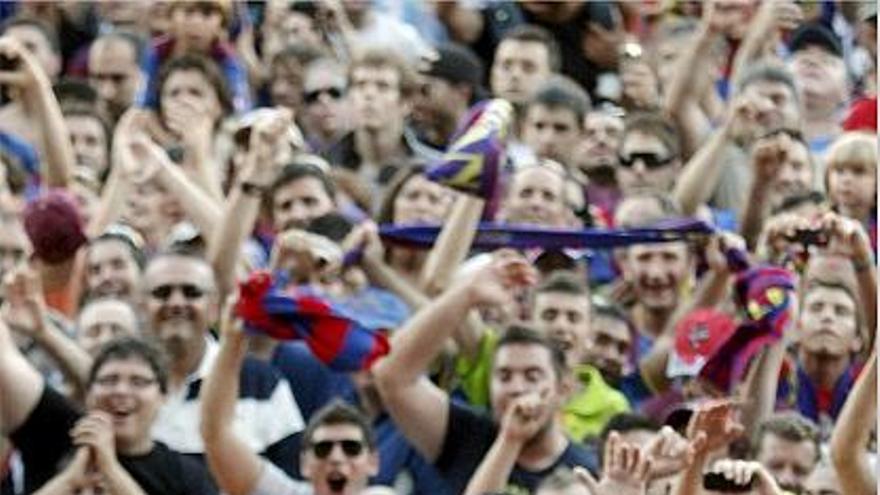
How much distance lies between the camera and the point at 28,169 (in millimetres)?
16469

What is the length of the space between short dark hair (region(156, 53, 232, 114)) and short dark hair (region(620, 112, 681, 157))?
1.60 meters

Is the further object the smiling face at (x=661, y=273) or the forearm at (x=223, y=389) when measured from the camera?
the smiling face at (x=661, y=273)

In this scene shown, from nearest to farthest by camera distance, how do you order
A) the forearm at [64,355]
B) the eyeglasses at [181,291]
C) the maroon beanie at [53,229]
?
the forearm at [64,355] → the eyeglasses at [181,291] → the maroon beanie at [53,229]

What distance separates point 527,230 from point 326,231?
27.9 inches

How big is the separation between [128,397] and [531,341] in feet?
4.32

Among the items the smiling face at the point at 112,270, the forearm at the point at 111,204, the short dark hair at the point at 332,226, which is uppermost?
the forearm at the point at 111,204

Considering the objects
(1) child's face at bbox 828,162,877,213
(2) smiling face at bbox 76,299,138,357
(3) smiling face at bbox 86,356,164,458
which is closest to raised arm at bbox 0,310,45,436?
(3) smiling face at bbox 86,356,164,458

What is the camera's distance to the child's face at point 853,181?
1532 centimetres

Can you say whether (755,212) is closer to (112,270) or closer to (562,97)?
(562,97)

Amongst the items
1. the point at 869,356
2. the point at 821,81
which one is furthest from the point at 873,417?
the point at 821,81

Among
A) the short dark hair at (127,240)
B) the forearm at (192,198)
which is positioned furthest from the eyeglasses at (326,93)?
the short dark hair at (127,240)

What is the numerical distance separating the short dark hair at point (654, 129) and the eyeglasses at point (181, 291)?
2853 mm

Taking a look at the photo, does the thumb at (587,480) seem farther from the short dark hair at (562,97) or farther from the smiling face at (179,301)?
the short dark hair at (562,97)

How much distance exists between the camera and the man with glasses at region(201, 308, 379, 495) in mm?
13000
